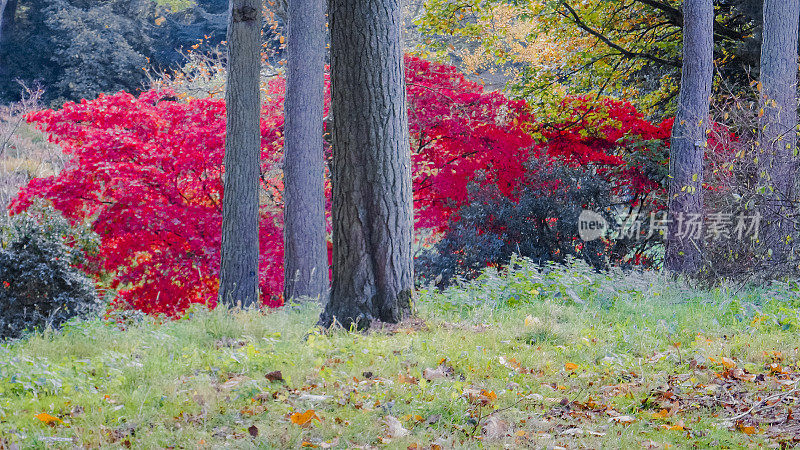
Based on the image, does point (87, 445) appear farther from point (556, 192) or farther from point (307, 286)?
point (556, 192)

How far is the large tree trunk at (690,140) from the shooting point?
7594 mm

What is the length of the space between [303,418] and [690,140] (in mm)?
6451

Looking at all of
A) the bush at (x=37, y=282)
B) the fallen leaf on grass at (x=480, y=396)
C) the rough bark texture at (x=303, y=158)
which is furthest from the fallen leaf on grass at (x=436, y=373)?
the bush at (x=37, y=282)

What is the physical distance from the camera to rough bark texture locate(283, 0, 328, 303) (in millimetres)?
7766

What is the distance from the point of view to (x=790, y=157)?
662cm

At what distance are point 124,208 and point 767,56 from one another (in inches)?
326

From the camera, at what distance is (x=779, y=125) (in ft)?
23.3

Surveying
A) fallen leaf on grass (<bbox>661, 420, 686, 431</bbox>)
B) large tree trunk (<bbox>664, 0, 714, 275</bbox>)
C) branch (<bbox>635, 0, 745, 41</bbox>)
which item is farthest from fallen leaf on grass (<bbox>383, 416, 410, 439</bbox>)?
branch (<bbox>635, 0, 745, 41</bbox>)

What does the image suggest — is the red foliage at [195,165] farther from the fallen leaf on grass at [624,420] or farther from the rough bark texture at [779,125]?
the fallen leaf on grass at [624,420]

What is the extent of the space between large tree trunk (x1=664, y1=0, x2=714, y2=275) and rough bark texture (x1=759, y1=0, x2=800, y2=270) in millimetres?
683

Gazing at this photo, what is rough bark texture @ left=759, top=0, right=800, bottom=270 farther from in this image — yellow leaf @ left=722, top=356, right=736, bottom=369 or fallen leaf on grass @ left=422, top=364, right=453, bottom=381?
fallen leaf on grass @ left=422, top=364, right=453, bottom=381

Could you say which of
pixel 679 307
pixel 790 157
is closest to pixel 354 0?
pixel 679 307

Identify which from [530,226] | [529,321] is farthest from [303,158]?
[529,321]

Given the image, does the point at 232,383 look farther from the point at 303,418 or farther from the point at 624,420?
the point at 624,420
